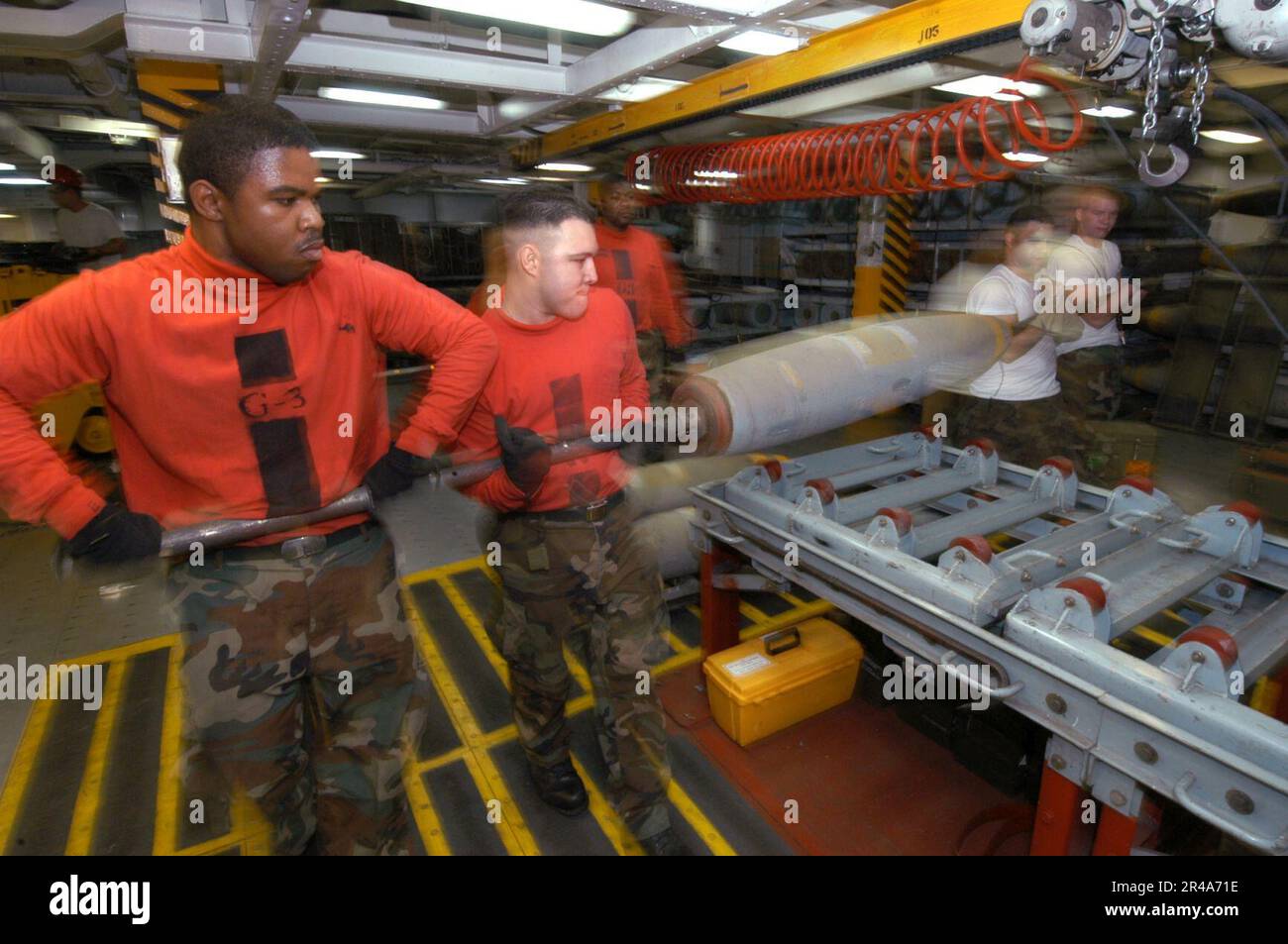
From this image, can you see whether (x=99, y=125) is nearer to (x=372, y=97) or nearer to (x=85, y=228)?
(x=85, y=228)

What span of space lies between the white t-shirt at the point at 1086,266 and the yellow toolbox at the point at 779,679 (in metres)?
2.22

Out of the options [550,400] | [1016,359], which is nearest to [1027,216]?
[1016,359]

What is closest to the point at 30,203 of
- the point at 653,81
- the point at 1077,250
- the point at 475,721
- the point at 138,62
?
the point at 138,62

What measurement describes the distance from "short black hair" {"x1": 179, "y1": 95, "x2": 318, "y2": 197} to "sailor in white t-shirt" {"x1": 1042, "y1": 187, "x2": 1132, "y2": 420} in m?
3.59

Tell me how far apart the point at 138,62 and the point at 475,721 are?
14.6 feet

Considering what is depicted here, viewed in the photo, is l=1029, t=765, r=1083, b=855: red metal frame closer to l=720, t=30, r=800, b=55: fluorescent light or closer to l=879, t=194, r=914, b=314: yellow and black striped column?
l=720, t=30, r=800, b=55: fluorescent light

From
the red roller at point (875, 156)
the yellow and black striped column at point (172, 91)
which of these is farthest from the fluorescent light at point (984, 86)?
the yellow and black striped column at point (172, 91)

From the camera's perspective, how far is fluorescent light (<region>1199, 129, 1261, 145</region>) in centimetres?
627

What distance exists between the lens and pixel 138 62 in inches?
165

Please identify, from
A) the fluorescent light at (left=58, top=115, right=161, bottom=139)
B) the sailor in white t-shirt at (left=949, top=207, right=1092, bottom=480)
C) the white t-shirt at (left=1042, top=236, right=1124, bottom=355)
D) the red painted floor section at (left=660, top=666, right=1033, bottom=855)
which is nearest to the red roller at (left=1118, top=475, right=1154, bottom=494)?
the sailor in white t-shirt at (left=949, top=207, right=1092, bottom=480)

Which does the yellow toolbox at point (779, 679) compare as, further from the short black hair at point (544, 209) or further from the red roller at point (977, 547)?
the short black hair at point (544, 209)

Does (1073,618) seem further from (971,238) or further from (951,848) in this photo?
(971,238)

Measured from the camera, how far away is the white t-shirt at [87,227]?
6.94m

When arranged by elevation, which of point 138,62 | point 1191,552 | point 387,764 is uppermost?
point 138,62
